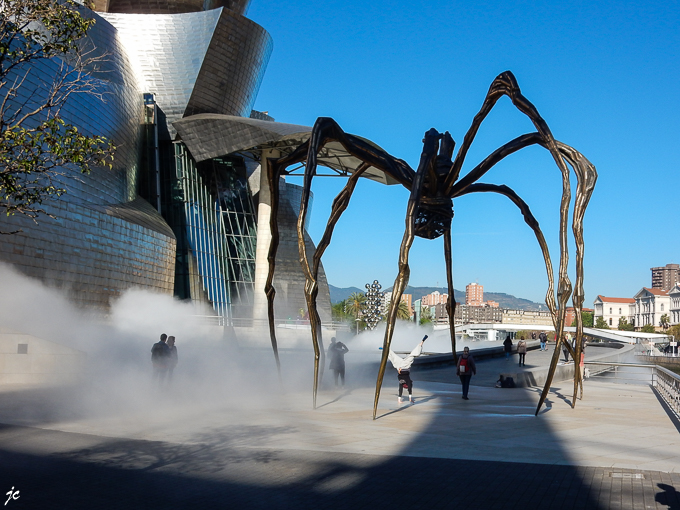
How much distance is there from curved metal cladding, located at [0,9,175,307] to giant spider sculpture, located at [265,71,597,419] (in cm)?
1343

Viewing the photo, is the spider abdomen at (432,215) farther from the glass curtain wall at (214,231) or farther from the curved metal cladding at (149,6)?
the curved metal cladding at (149,6)

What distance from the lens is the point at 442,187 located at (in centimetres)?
1197

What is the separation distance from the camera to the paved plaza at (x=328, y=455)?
635cm

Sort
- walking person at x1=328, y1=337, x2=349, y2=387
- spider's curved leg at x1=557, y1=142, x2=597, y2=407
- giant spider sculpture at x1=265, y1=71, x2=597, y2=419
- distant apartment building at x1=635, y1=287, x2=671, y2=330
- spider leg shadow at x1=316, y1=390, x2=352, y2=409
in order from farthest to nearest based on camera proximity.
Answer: distant apartment building at x1=635, y1=287, x2=671, y2=330, walking person at x1=328, y1=337, x2=349, y2=387, spider leg shadow at x1=316, y1=390, x2=352, y2=409, spider's curved leg at x1=557, y1=142, x2=597, y2=407, giant spider sculpture at x1=265, y1=71, x2=597, y2=419

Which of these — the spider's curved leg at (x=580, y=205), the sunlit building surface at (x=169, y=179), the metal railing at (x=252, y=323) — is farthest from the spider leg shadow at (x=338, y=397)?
the metal railing at (x=252, y=323)

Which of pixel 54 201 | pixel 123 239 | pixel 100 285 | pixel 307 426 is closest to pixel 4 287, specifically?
pixel 54 201

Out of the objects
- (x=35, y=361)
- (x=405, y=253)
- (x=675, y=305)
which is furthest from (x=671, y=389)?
(x=675, y=305)

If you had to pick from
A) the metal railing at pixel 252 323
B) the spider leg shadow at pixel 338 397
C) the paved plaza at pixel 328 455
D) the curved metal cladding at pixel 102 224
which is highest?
the curved metal cladding at pixel 102 224

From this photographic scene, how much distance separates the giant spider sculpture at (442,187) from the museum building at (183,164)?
780 inches

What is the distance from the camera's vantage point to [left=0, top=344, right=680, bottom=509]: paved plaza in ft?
20.8

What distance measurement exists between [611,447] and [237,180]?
4074 centimetres

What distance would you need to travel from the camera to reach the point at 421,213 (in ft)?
39.2

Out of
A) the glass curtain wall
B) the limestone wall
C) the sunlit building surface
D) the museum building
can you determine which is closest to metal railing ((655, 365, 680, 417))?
the limestone wall

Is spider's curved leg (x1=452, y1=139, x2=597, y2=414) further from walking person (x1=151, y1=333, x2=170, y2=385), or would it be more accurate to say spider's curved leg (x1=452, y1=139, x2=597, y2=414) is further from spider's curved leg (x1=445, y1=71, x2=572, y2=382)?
walking person (x1=151, y1=333, x2=170, y2=385)
